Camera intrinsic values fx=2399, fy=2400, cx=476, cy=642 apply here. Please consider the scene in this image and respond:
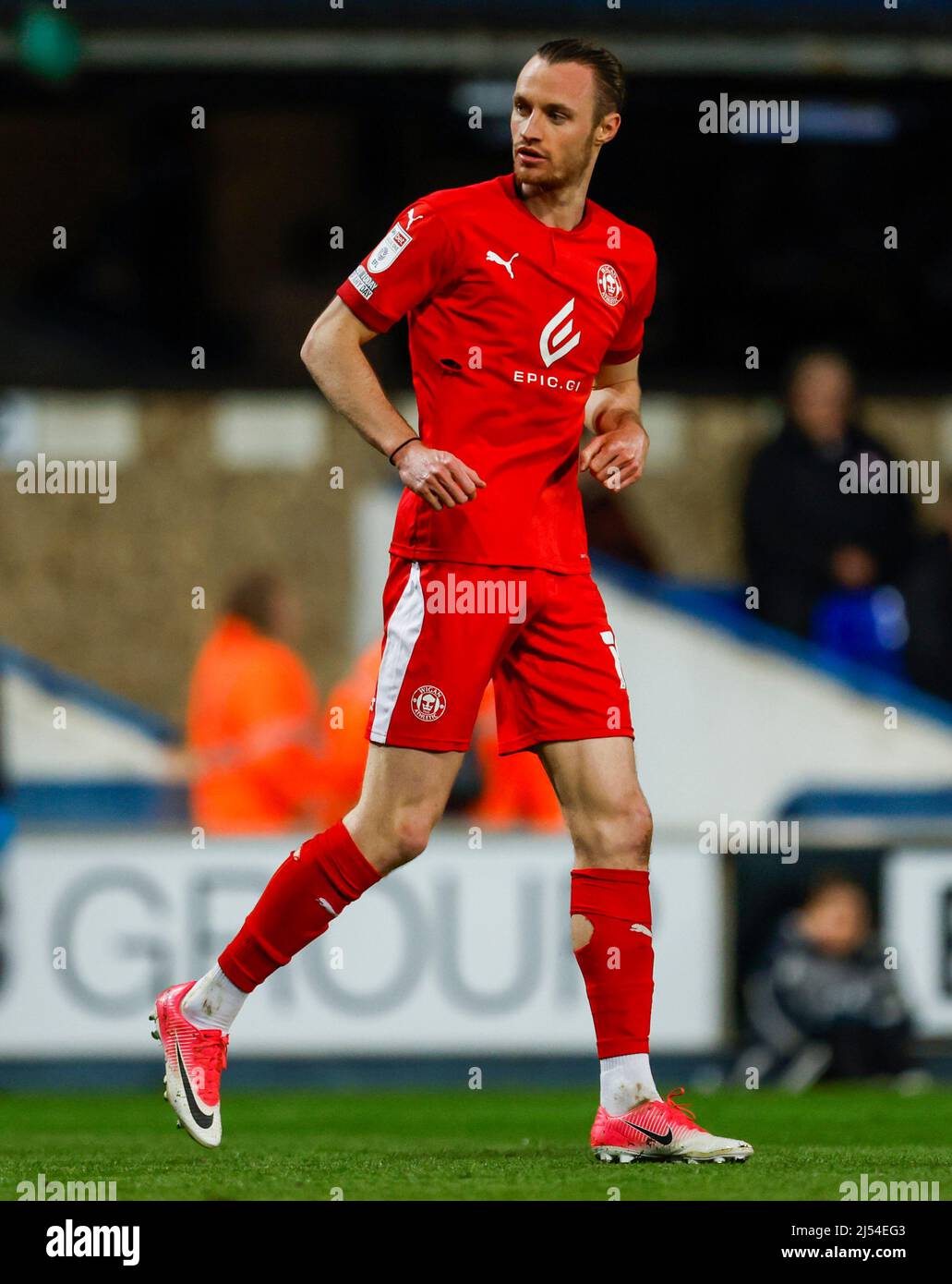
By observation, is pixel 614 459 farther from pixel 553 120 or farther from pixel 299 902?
pixel 299 902

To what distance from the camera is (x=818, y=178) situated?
513 inches

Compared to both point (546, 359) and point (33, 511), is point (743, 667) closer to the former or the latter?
point (33, 511)

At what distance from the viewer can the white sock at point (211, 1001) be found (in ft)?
18.0

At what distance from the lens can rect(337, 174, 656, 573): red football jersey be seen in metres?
5.28

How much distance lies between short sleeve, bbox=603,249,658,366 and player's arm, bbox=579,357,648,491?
44 mm

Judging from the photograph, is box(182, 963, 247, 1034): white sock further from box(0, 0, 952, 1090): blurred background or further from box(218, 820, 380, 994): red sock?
box(0, 0, 952, 1090): blurred background

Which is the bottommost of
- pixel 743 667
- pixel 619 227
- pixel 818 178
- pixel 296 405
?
pixel 743 667

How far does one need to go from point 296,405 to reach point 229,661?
9.37 feet

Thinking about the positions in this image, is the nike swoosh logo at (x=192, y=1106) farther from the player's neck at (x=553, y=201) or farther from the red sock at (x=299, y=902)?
the player's neck at (x=553, y=201)

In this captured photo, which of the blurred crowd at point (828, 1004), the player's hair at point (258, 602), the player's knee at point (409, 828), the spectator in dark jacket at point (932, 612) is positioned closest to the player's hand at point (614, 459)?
the player's knee at point (409, 828)

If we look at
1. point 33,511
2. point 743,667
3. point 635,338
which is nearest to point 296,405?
point 33,511

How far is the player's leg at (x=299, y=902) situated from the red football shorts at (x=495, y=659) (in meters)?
0.10

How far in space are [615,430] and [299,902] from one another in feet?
4.25

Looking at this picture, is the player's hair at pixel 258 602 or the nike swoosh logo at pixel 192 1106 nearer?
the nike swoosh logo at pixel 192 1106
